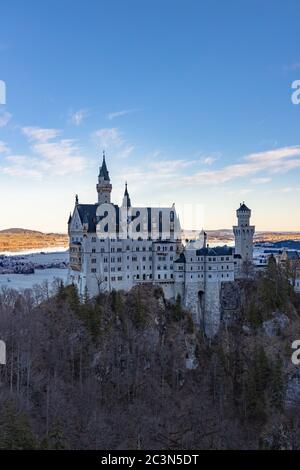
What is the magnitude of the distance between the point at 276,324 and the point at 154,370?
17662 millimetres

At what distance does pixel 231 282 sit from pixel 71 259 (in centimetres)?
2272

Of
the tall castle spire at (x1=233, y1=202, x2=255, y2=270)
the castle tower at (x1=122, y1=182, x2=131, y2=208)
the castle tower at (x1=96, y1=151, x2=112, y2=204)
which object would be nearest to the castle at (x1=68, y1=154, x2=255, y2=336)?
the castle tower at (x1=122, y1=182, x2=131, y2=208)

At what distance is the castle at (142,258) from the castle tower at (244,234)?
583cm

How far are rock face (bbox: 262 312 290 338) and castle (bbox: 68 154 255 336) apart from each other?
689 cm

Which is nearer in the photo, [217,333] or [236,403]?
[236,403]

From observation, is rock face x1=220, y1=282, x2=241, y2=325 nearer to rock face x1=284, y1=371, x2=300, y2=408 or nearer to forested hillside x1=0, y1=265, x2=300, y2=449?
forested hillside x1=0, y1=265, x2=300, y2=449

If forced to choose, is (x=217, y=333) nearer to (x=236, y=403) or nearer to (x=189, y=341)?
(x=189, y=341)

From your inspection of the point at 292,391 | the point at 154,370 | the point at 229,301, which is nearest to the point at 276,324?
the point at 229,301

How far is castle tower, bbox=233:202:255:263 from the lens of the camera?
77.4m

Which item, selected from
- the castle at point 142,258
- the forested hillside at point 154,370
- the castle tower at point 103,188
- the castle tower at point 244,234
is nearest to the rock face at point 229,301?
the forested hillside at point 154,370

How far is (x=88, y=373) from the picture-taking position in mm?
57969
